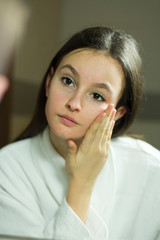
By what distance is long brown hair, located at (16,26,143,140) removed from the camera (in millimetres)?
521

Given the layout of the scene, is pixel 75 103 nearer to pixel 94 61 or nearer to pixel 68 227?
pixel 94 61

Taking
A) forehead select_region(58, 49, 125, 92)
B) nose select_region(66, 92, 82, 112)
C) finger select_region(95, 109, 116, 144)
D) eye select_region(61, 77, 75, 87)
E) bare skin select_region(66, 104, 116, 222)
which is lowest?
bare skin select_region(66, 104, 116, 222)

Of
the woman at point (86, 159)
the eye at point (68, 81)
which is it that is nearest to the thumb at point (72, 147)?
the woman at point (86, 159)

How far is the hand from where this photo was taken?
52cm

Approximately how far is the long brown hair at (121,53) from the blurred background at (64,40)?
12mm

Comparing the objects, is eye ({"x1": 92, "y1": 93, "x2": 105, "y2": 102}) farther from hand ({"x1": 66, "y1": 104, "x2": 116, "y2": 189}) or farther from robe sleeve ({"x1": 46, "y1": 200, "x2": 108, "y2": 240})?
robe sleeve ({"x1": 46, "y1": 200, "x2": 108, "y2": 240})

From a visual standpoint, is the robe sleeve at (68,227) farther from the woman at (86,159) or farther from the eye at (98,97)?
the eye at (98,97)

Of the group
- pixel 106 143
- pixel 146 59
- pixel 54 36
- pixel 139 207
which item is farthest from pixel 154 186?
pixel 54 36

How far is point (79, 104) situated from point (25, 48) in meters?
0.18

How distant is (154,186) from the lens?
1.98 feet

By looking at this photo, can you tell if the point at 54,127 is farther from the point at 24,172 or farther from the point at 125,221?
the point at 125,221

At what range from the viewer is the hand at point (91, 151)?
1.70 ft

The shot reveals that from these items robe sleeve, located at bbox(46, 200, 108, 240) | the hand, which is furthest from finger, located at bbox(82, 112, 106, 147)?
robe sleeve, located at bbox(46, 200, 108, 240)

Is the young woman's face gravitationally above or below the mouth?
above
